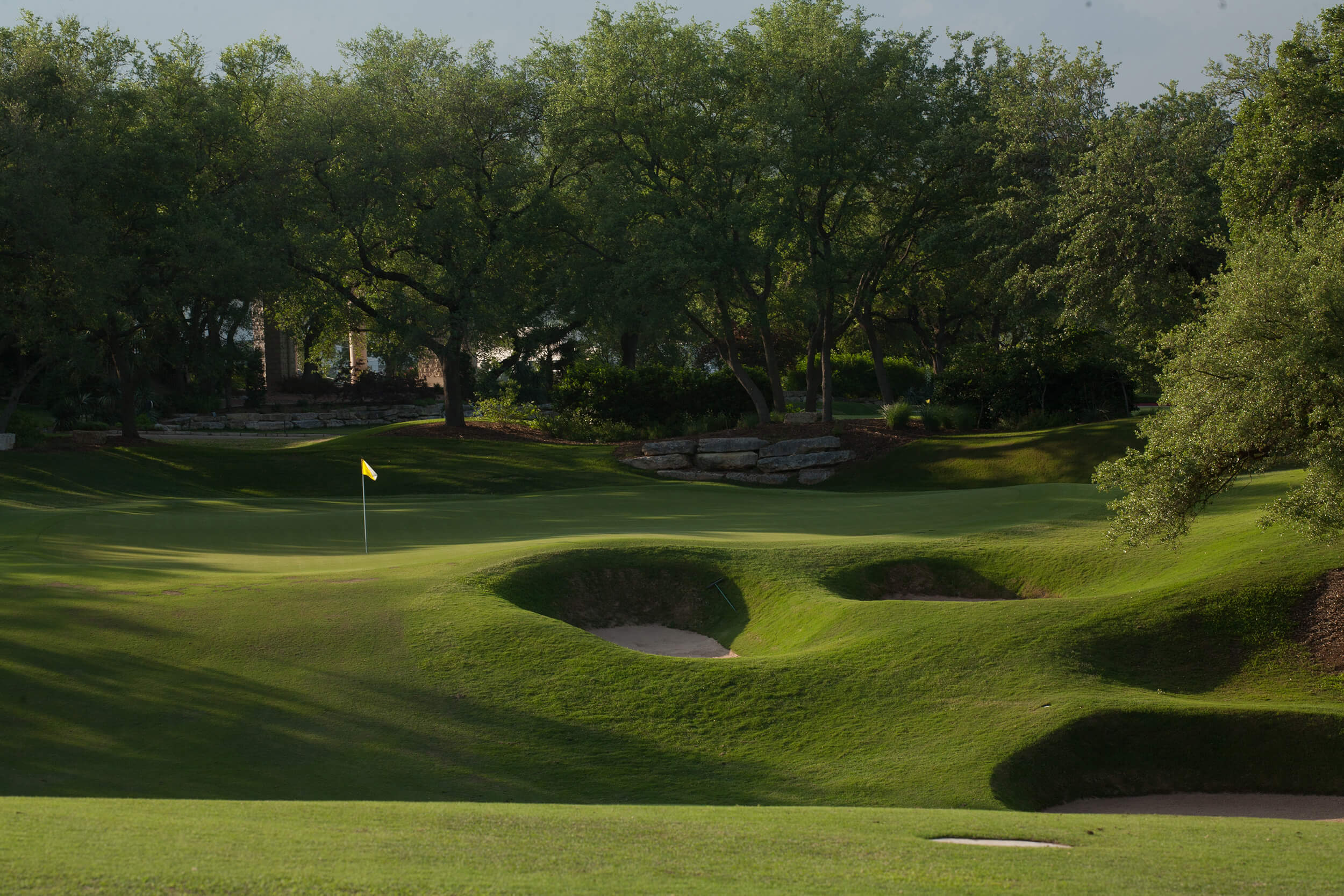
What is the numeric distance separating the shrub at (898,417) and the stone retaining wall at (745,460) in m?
2.58

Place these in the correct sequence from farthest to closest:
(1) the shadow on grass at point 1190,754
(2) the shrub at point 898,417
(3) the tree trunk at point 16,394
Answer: (2) the shrub at point 898,417
(3) the tree trunk at point 16,394
(1) the shadow on grass at point 1190,754

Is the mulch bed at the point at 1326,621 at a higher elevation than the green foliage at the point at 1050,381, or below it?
below

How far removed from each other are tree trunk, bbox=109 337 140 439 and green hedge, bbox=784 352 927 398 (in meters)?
33.0

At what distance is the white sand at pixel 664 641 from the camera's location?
42.2 feet

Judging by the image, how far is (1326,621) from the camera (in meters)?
11.4

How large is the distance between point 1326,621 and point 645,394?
2703 cm

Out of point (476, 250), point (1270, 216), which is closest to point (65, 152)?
point (476, 250)

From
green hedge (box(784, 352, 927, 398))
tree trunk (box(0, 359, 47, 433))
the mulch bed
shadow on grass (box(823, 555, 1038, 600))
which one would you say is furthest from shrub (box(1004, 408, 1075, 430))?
tree trunk (box(0, 359, 47, 433))

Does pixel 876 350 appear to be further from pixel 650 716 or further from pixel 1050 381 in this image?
pixel 650 716

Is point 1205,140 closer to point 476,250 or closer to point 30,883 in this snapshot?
point 476,250

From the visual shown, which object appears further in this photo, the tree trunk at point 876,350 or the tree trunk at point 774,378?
the tree trunk at point 876,350

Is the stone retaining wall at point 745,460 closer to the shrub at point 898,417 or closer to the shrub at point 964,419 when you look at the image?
the shrub at point 898,417

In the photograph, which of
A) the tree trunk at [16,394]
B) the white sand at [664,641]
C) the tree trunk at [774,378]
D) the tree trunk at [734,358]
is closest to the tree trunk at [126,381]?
the tree trunk at [16,394]

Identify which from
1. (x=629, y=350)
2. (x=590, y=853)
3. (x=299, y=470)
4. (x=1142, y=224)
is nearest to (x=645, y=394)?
(x=629, y=350)
